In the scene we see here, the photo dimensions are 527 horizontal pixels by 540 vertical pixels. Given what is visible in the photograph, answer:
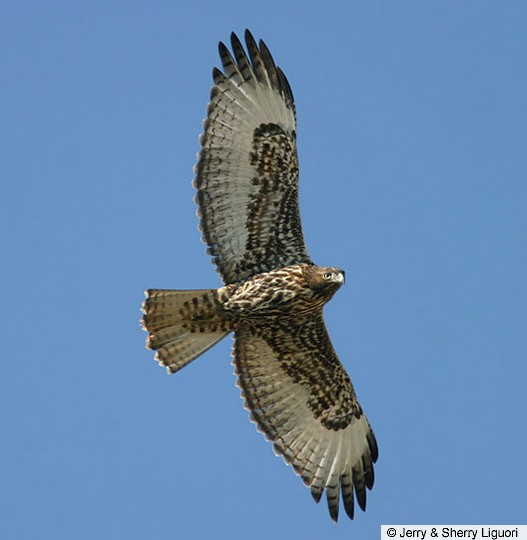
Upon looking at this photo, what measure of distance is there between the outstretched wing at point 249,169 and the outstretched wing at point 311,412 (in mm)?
1161

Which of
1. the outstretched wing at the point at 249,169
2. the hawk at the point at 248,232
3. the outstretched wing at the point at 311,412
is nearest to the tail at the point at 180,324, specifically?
the hawk at the point at 248,232

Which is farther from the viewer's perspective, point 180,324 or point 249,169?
point 180,324

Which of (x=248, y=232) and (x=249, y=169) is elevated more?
(x=249, y=169)

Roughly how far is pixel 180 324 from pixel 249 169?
6.01 ft

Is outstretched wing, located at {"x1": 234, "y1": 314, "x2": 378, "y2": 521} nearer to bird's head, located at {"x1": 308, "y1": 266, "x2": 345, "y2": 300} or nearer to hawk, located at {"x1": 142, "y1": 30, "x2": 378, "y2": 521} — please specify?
hawk, located at {"x1": 142, "y1": 30, "x2": 378, "y2": 521}

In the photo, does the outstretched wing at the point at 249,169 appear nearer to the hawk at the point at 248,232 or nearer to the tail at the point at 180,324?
the hawk at the point at 248,232

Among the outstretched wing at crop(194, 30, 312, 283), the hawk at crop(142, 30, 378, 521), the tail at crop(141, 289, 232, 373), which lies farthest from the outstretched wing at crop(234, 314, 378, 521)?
the outstretched wing at crop(194, 30, 312, 283)

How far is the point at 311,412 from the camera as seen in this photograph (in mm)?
14961

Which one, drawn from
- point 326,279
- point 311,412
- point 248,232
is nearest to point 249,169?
point 248,232

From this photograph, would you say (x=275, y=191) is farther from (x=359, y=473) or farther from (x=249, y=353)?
(x=359, y=473)

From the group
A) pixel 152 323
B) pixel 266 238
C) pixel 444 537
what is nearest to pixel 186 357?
pixel 152 323

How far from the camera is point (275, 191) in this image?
45.6ft

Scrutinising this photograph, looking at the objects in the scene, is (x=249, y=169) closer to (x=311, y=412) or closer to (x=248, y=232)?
(x=248, y=232)

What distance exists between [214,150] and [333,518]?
14.4 feet
